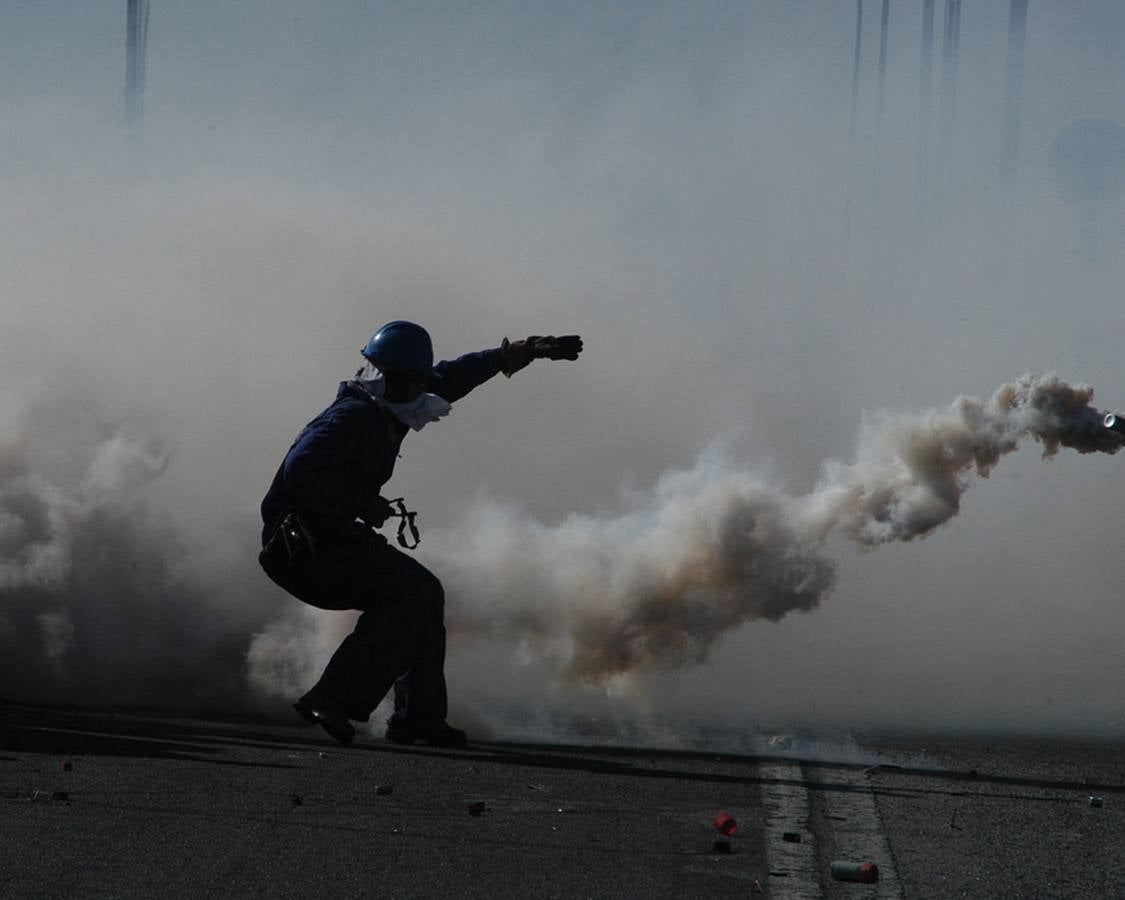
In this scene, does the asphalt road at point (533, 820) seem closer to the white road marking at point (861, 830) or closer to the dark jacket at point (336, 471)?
the white road marking at point (861, 830)

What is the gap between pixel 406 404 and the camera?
842cm

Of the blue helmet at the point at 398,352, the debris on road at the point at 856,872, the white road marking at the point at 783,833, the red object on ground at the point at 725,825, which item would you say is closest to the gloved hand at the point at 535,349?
the blue helmet at the point at 398,352

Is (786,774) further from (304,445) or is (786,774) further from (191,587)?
(191,587)

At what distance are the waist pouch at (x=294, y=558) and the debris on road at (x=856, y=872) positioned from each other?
2.94 meters

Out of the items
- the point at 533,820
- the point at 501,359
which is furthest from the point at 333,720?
the point at 501,359

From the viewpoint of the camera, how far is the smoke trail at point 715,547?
1380cm

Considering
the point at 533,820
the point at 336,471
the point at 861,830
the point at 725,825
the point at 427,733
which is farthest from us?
the point at 427,733

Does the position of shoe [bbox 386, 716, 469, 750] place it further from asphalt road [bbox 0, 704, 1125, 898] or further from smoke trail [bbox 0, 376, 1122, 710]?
smoke trail [bbox 0, 376, 1122, 710]

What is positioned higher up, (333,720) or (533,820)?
(333,720)

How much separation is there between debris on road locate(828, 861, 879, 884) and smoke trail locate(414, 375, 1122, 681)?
25.4 ft

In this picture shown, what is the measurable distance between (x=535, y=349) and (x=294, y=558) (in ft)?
5.77

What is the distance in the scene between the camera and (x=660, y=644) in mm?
13750

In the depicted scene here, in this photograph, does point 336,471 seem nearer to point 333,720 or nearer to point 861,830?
point 333,720

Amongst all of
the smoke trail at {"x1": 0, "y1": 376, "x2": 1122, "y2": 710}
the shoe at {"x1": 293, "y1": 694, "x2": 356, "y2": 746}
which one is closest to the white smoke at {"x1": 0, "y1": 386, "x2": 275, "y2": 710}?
the smoke trail at {"x1": 0, "y1": 376, "x2": 1122, "y2": 710}
